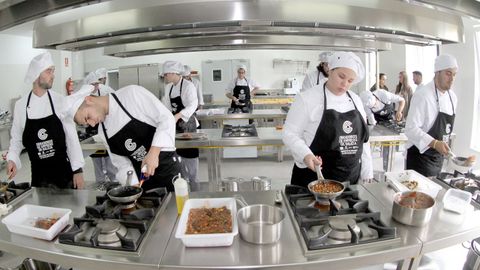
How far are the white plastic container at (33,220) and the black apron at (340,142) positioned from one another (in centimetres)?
146

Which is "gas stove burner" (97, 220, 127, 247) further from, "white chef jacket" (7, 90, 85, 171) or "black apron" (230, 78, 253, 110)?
"black apron" (230, 78, 253, 110)

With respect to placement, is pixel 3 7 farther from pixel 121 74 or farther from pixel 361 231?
pixel 121 74

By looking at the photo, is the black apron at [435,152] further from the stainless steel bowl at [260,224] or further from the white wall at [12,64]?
the white wall at [12,64]

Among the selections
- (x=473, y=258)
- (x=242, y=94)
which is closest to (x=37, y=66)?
(x=473, y=258)

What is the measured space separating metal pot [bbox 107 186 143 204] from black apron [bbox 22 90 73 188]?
40.0 inches

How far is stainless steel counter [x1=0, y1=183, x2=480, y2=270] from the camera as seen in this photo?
1125mm

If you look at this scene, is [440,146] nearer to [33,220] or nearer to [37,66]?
[33,220]

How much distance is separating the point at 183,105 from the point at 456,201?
131 inches

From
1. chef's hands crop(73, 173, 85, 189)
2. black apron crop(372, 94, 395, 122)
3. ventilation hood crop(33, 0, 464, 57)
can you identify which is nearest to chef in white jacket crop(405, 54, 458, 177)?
ventilation hood crop(33, 0, 464, 57)

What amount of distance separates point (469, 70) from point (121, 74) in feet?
24.4

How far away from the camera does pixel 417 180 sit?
179 cm

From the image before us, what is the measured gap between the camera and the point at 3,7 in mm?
1621

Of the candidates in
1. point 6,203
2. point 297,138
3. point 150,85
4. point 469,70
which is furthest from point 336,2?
point 150,85

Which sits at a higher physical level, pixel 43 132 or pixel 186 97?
pixel 186 97
